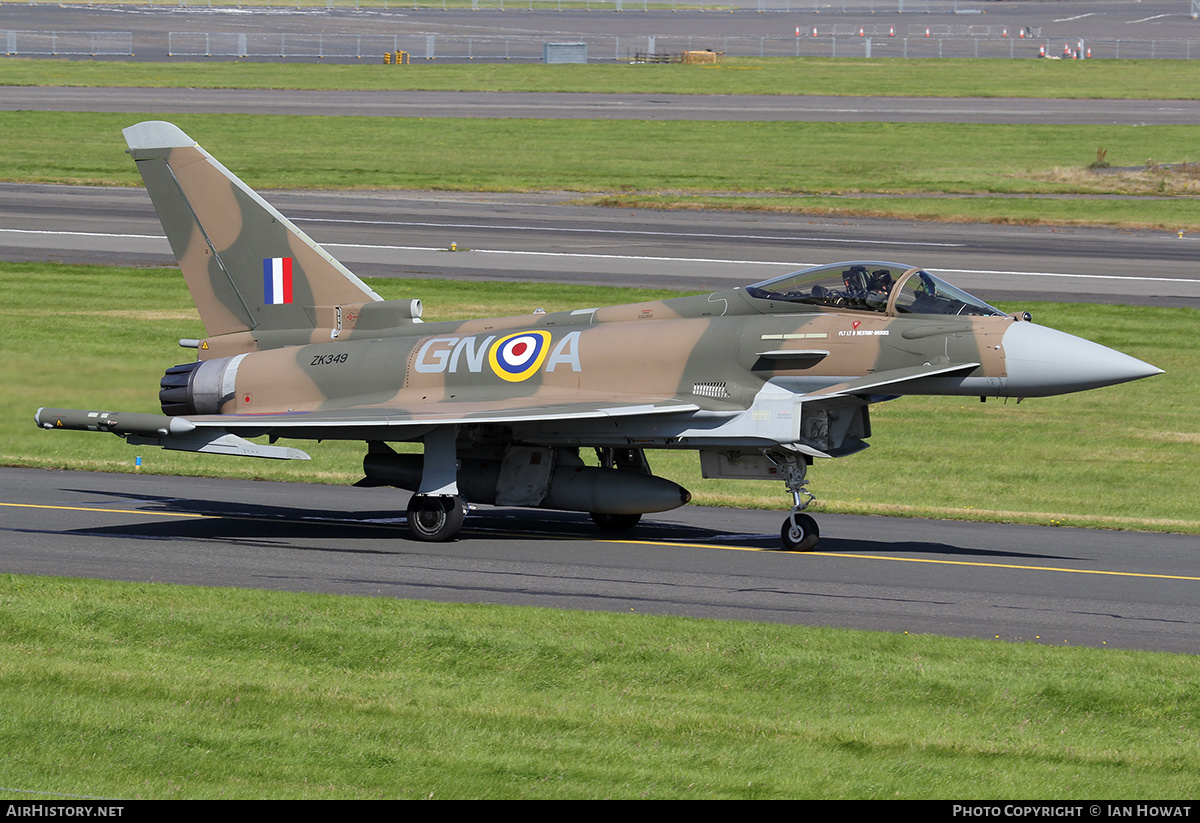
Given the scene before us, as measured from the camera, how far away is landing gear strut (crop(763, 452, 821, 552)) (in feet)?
57.9

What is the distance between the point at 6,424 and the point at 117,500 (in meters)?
2.07

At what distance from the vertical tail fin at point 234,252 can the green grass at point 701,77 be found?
181 ft

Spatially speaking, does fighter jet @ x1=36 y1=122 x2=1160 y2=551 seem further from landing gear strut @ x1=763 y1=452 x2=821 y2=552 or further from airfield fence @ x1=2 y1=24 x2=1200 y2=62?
airfield fence @ x1=2 y1=24 x2=1200 y2=62

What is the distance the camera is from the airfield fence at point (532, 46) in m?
92.7

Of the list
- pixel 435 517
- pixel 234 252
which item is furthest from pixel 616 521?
pixel 234 252

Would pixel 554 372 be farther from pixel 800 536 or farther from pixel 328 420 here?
pixel 800 536

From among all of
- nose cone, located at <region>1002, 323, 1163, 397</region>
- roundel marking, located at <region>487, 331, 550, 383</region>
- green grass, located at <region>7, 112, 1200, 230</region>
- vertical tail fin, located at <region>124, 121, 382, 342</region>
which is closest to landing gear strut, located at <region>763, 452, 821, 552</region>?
nose cone, located at <region>1002, 323, 1163, 397</region>

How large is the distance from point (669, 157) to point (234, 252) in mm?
36214

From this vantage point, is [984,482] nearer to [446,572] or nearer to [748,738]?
[446,572]

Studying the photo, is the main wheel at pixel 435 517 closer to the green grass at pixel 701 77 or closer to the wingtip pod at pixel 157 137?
the wingtip pod at pixel 157 137

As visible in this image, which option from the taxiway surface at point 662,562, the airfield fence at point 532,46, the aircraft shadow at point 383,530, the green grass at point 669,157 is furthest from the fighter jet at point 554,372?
the airfield fence at point 532,46

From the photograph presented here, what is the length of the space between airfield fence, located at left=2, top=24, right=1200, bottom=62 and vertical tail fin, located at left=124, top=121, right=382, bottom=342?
7252cm

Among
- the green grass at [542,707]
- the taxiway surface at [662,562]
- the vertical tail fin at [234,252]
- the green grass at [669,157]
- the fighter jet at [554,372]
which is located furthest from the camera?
the green grass at [669,157]

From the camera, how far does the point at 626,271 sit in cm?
3725
